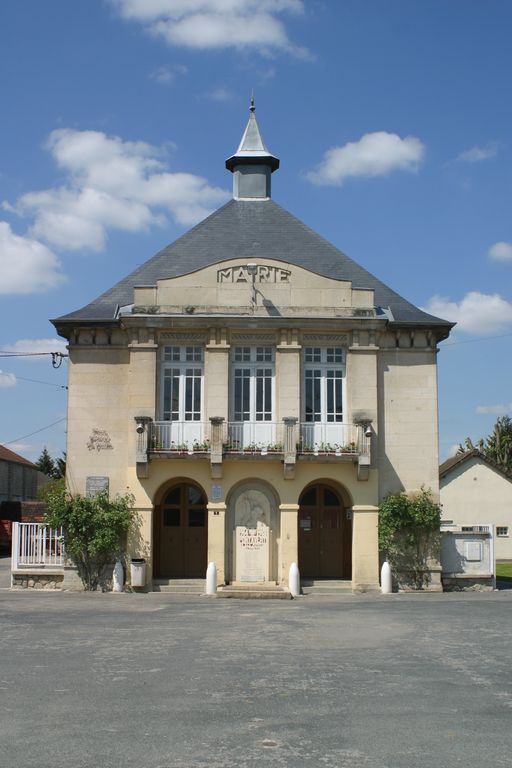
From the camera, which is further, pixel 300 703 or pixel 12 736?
pixel 300 703

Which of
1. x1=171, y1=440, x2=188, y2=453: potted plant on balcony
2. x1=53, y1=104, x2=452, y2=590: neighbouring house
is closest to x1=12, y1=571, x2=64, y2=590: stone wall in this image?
x1=53, y1=104, x2=452, y2=590: neighbouring house

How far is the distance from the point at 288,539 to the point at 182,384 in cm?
543

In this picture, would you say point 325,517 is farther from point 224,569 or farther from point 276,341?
point 276,341

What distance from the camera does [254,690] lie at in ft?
35.4

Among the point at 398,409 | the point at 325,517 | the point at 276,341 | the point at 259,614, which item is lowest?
the point at 259,614

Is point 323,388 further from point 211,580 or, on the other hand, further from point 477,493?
point 477,493

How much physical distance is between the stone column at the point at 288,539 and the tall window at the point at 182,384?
3.73 m

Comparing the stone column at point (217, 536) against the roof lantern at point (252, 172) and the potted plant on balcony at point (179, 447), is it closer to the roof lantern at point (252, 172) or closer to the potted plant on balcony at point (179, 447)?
the potted plant on balcony at point (179, 447)

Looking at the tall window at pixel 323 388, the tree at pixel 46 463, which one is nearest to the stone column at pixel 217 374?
the tall window at pixel 323 388

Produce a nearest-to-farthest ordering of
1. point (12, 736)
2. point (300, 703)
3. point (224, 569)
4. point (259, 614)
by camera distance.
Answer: point (12, 736) < point (300, 703) < point (259, 614) < point (224, 569)

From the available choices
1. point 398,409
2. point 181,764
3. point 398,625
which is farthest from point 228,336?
point 181,764

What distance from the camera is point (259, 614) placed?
1962cm

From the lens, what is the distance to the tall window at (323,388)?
2572 centimetres

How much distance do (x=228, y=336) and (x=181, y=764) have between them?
727 inches
